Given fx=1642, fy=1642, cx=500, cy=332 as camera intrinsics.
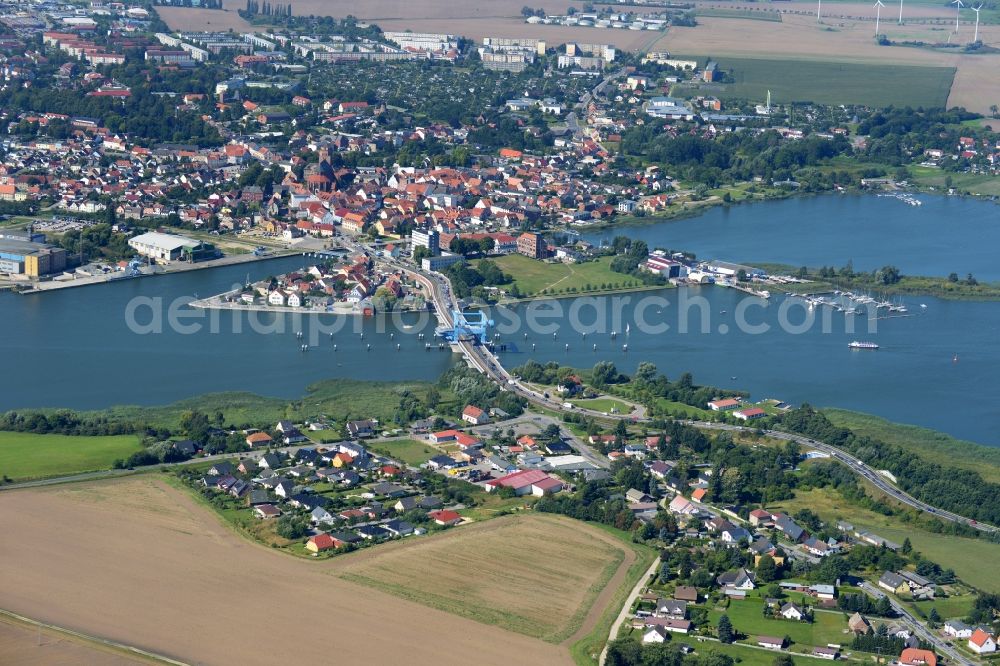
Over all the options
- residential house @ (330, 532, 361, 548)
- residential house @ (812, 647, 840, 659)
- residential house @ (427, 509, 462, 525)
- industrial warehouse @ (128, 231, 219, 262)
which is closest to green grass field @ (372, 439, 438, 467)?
residential house @ (427, 509, 462, 525)

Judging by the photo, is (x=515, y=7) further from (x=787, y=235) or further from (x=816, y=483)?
(x=816, y=483)

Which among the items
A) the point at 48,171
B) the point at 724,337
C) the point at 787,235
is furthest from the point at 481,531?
the point at 48,171

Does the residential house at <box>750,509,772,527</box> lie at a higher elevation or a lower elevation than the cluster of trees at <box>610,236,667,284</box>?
lower

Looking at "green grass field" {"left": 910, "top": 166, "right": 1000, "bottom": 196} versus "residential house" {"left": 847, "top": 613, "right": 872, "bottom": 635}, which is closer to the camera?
"residential house" {"left": 847, "top": 613, "right": 872, "bottom": 635}

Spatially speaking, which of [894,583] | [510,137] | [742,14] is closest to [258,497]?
[894,583]

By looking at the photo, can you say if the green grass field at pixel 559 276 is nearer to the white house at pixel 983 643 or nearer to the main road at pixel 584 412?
the main road at pixel 584 412

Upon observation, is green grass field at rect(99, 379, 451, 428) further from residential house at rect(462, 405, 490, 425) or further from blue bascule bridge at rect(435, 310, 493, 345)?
blue bascule bridge at rect(435, 310, 493, 345)
